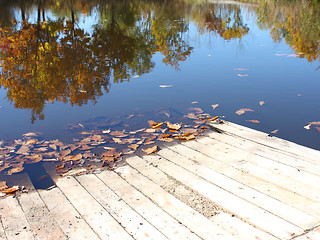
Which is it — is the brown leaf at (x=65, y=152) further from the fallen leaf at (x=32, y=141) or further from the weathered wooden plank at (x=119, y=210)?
the weathered wooden plank at (x=119, y=210)

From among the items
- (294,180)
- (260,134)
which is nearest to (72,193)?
(294,180)

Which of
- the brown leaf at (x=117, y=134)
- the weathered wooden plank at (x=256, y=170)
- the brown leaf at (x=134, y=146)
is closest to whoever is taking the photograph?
the weathered wooden plank at (x=256, y=170)

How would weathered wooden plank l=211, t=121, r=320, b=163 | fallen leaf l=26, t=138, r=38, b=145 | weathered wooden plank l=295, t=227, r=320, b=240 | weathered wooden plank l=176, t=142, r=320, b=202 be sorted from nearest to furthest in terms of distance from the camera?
1. weathered wooden plank l=295, t=227, r=320, b=240
2. weathered wooden plank l=176, t=142, r=320, b=202
3. weathered wooden plank l=211, t=121, r=320, b=163
4. fallen leaf l=26, t=138, r=38, b=145

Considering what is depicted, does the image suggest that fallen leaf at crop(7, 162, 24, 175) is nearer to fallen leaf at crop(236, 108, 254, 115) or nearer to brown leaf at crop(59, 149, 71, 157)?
brown leaf at crop(59, 149, 71, 157)

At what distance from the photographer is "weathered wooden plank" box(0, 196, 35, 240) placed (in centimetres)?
283

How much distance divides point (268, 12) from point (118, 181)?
14.5 meters

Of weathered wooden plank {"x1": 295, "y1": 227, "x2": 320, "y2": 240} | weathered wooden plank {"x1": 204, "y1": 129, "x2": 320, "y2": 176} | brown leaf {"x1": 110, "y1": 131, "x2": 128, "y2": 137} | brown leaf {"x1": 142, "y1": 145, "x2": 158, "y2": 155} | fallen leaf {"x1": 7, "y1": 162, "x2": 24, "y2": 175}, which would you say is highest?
weathered wooden plank {"x1": 295, "y1": 227, "x2": 320, "y2": 240}

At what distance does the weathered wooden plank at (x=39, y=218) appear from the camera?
2.82 meters

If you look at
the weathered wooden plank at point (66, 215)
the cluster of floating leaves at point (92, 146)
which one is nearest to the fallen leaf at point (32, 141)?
the cluster of floating leaves at point (92, 146)

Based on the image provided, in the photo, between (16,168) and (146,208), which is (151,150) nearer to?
(146,208)

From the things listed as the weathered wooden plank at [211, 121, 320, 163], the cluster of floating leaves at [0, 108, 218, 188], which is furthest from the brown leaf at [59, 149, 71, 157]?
the weathered wooden plank at [211, 121, 320, 163]

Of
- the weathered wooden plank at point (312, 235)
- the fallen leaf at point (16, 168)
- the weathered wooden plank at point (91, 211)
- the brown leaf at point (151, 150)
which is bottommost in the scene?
the fallen leaf at point (16, 168)

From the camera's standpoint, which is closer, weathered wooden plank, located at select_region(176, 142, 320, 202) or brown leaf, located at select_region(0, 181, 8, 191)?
weathered wooden plank, located at select_region(176, 142, 320, 202)

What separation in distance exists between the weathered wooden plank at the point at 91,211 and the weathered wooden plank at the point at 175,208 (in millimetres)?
459
